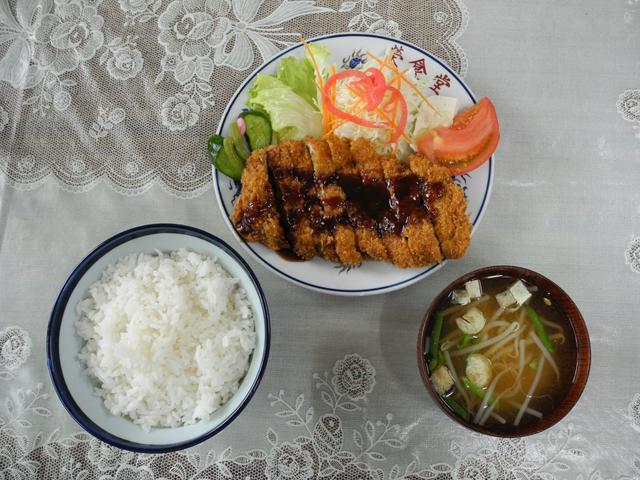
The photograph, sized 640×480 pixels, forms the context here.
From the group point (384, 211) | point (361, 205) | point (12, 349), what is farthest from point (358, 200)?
point (12, 349)

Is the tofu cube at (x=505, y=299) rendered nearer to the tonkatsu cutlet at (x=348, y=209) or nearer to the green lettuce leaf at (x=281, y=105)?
the tonkatsu cutlet at (x=348, y=209)

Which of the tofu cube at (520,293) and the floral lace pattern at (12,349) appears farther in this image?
the floral lace pattern at (12,349)

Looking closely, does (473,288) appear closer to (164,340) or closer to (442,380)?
(442,380)

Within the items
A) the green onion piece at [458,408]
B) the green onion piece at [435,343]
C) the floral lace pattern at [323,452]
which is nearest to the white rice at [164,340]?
the floral lace pattern at [323,452]

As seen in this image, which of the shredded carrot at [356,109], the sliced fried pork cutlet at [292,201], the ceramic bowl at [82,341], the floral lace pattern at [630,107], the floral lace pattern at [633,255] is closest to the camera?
the ceramic bowl at [82,341]

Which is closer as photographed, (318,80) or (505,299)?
(505,299)

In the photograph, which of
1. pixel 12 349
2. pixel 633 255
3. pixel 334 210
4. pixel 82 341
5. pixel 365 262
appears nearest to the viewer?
pixel 82 341

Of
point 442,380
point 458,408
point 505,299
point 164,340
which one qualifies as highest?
point 164,340
